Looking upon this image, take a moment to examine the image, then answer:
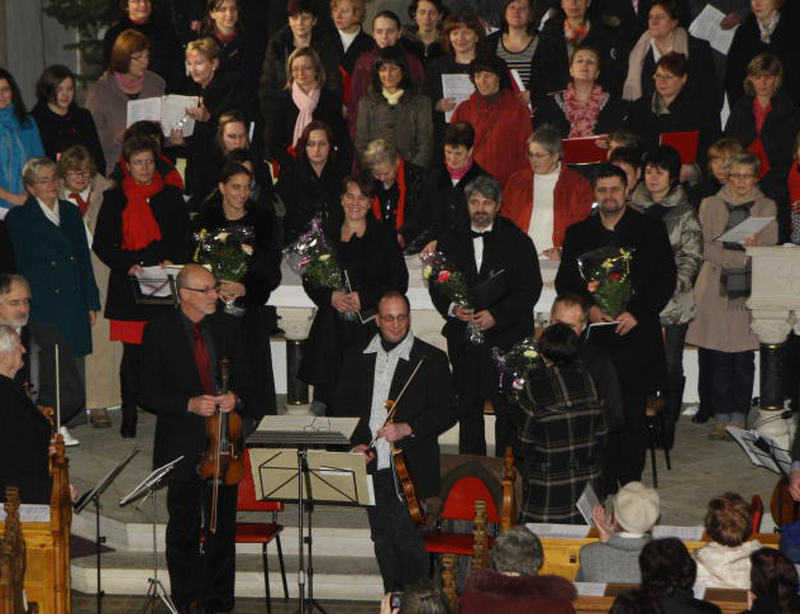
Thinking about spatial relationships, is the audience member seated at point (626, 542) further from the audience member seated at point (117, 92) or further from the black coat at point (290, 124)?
the audience member seated at point (117, 92)

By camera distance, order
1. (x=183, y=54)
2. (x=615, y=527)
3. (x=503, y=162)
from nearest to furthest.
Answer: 1. (x=615, y=527)
2. (x=503, y=162)
3. (x=183, y=54)

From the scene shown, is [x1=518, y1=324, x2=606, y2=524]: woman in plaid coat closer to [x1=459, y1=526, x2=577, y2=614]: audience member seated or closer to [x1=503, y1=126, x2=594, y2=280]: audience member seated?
[x1=459, y1=526, x2=577, y2=614]: audience member seated

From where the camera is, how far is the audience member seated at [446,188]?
1162 centimetres

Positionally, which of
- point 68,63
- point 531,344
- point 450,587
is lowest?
point 450,587

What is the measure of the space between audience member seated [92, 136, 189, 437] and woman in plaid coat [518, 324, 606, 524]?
3767mm

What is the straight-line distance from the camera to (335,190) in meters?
11.9

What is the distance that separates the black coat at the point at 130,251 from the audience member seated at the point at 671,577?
571 centimetres

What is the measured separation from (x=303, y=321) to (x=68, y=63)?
22.8 feet

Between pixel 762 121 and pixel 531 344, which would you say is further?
pixel 762 121

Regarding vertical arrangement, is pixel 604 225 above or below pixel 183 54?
below

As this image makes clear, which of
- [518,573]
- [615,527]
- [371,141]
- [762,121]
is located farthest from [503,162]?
[518,573]

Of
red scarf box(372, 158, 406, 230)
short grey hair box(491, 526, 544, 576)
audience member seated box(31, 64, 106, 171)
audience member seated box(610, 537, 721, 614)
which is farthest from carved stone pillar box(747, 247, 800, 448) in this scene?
audience member seated box(31, 64, 106, 171)

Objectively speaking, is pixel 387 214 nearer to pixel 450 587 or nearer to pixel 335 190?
pixel 335 190

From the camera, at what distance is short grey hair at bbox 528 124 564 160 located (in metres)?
11.6
